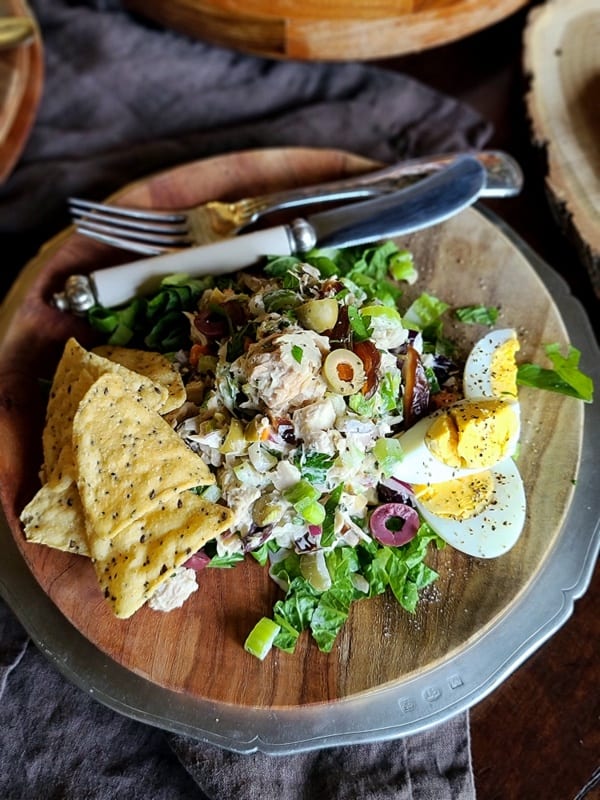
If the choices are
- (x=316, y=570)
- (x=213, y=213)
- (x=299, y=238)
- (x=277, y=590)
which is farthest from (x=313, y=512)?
(x=213, y=213)

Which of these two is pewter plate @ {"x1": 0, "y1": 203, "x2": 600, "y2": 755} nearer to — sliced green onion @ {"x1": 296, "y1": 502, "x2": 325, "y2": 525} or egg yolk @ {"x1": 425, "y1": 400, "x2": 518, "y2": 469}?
egg yolk @ {"x1": 425, "y1": 400, "x2": 518, "y2": 469}

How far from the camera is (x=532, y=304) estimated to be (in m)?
2.97

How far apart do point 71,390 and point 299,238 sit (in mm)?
974

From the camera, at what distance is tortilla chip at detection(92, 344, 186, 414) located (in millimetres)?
2504

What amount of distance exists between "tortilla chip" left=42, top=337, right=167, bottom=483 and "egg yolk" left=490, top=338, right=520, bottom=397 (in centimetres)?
108

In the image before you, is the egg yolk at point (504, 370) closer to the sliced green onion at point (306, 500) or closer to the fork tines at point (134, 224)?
the sliced green onion at point (306, 500)

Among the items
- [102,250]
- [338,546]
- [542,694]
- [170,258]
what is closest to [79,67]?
[102,250]

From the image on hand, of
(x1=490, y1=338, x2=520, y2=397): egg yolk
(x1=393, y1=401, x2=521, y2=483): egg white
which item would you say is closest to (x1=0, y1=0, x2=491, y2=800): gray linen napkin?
(x1=490, y1=338, x2=520, y2=397): egg yolk

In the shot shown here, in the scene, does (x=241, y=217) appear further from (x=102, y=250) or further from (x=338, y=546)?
(x=338, y=546)

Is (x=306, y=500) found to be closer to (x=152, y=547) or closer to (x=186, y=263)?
(x=152, y=547)

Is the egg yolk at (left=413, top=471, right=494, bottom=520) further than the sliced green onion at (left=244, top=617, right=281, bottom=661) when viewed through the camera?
Yes

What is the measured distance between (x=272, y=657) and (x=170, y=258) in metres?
1.42

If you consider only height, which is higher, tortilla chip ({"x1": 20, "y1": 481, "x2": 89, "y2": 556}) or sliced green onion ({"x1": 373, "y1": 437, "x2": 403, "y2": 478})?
sliced green onion ({"x1": 373, "y1": 437, "x2": 403, "y2": 478})

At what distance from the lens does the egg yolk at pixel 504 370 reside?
2.61 meters
